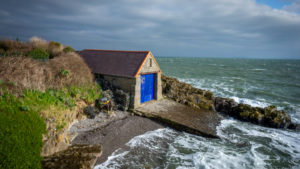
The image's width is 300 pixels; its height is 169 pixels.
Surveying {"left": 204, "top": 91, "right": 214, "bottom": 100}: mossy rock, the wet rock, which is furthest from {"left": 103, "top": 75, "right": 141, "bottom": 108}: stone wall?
{"left": 204, "top": 91, "right": 214, "bottom": 100}: mossy rock

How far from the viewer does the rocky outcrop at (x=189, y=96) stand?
55.1 feet

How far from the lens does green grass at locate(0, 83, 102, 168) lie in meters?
5.61

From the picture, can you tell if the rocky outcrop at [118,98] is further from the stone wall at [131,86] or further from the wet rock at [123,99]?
the stone wall at [131,86]

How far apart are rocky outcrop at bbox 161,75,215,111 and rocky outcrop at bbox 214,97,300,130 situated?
1.13 metres

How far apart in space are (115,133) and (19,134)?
17.0 ft

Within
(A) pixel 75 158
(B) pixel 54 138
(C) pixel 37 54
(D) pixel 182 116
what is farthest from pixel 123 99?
(C) pixel 37 54

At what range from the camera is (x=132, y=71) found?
46.2 feet

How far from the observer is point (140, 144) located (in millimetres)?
9945

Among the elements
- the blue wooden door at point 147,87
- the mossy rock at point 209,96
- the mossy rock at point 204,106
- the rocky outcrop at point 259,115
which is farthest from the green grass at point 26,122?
the rocky outcrop at point 259,115

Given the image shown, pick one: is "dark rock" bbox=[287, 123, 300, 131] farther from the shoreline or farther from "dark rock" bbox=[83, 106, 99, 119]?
"dark rock" bbox=[83, 106, 99, 119]

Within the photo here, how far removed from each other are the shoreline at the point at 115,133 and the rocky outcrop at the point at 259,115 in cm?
776

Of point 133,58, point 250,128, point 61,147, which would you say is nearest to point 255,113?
point 250,128

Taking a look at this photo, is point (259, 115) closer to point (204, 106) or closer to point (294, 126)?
point (294, 126)

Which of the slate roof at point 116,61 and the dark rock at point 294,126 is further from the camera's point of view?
the slate roof at point 116,61
